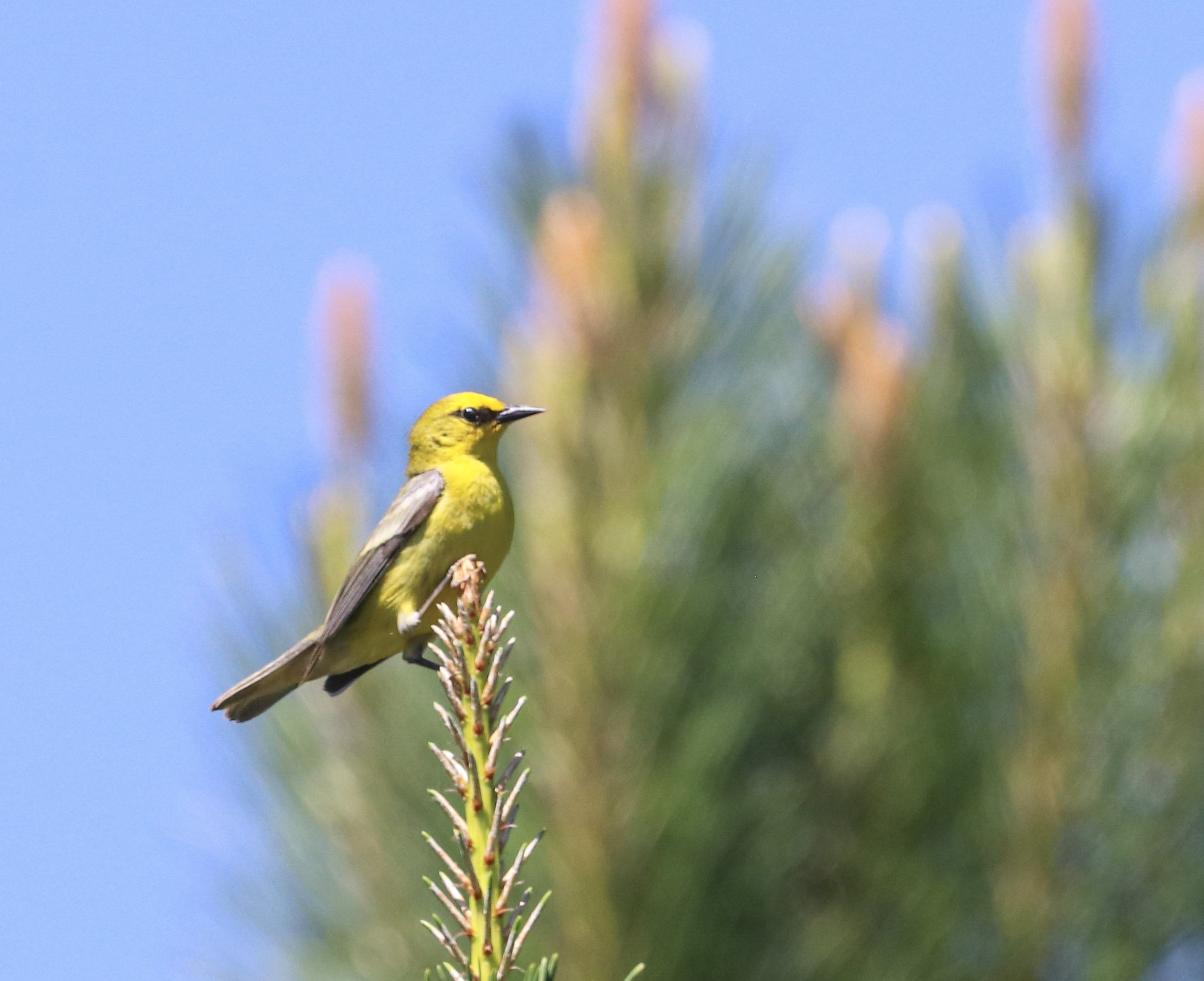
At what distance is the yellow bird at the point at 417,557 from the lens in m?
3.95

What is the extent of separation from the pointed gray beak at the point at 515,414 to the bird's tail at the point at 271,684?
697mm

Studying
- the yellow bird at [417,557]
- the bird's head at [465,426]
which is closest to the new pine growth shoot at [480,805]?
the yellow bird at [417,557]

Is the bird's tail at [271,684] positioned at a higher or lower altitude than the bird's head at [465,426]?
lower

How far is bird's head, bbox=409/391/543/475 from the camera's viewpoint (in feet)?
13.9

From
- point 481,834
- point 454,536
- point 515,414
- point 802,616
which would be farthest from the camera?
point 802,616

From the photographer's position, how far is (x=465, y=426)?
4262mm

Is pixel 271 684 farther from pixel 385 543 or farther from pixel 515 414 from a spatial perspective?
pixel 515 414

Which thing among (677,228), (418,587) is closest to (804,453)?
(677,228)

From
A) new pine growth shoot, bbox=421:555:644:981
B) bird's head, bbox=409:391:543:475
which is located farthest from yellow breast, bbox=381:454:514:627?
new pine growth shoot, bbox=421:555:644:981

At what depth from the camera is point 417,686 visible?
4594mm

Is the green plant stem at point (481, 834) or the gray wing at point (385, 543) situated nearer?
the green plant stem at point (481, 834)

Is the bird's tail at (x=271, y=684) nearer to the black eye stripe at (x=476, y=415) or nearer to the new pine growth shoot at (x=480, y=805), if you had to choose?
the black eye stripe at (x=476, y=415)

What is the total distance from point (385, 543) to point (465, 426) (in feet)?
1.24

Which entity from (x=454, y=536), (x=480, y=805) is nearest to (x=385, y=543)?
(x=454, y=536)
